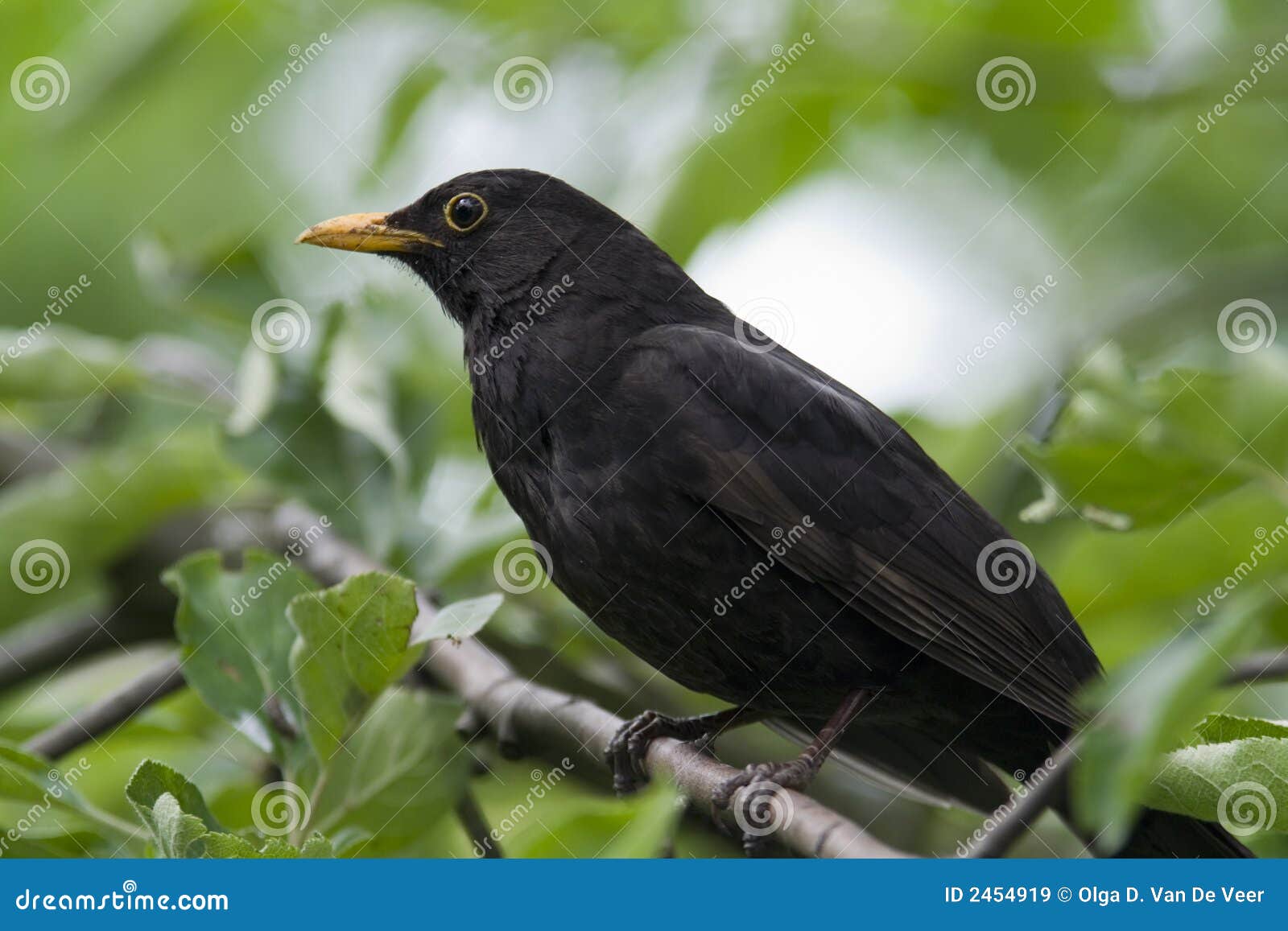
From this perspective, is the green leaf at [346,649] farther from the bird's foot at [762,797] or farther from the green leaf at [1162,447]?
the green leaf at [1162,447]

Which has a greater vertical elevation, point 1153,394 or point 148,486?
point 1153,394

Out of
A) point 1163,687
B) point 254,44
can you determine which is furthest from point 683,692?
point 1163,687

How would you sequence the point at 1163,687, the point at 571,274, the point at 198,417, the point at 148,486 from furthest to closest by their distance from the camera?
the point at 198,417
the point at 148,486
the point at 571,274
the point at 1163,687

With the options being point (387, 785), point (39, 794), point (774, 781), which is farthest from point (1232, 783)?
point (39, 794)

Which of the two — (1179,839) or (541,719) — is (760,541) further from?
(1179,839)

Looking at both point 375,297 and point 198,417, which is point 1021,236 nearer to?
point 375,297

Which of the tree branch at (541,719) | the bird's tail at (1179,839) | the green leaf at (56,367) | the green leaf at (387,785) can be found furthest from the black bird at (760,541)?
the green leaf at (56,367)

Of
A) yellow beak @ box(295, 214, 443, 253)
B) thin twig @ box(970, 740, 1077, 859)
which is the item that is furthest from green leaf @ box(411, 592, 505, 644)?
yellow beak @ box(295, 214, 443, 253)
